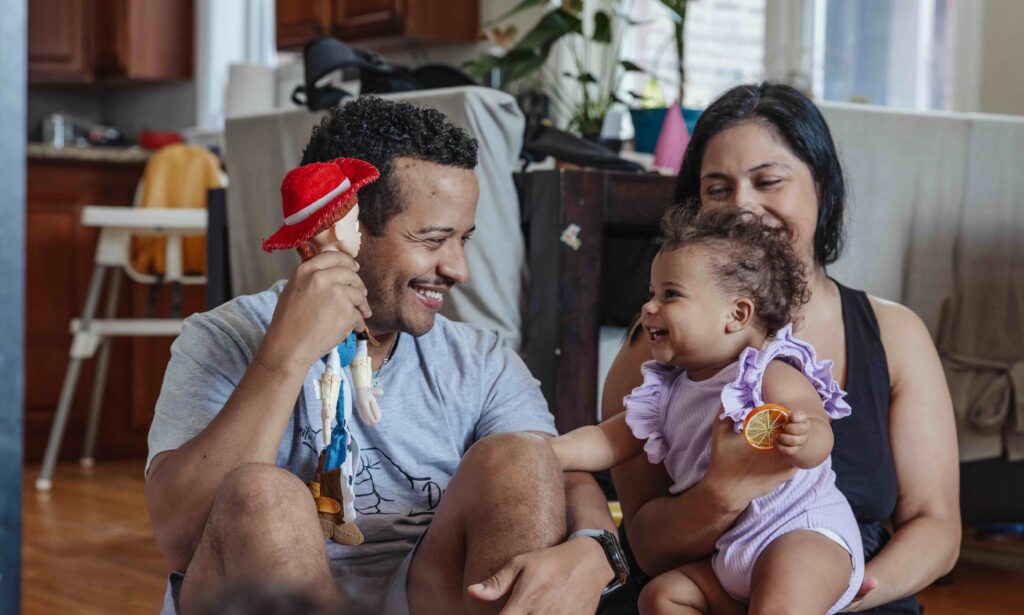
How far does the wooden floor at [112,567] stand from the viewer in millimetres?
2570

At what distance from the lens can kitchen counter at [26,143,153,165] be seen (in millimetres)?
4602

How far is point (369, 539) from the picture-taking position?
1.46 meters

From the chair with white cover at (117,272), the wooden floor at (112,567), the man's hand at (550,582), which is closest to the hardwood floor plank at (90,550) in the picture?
the wooden floor at (112,567)

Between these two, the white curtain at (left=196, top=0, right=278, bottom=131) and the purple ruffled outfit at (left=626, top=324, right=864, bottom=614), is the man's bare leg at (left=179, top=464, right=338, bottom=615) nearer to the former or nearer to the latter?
the purple ruffled outfit at (left=626, top=324, right=864, bottom=614)

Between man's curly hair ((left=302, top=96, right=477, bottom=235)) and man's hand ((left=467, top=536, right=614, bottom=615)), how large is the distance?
1.38ft

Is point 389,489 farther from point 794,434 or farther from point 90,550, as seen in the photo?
point 90,550

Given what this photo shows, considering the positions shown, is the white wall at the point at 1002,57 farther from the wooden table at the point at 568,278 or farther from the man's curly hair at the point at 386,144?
the man's curly hair at the point at 386,144

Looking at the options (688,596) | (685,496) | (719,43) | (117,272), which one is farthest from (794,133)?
(117,272)

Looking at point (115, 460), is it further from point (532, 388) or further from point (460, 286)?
point (532, 388)

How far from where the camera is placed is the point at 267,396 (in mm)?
1263

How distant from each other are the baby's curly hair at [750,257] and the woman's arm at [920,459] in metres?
0.20

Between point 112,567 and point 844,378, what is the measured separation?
1.91 metres

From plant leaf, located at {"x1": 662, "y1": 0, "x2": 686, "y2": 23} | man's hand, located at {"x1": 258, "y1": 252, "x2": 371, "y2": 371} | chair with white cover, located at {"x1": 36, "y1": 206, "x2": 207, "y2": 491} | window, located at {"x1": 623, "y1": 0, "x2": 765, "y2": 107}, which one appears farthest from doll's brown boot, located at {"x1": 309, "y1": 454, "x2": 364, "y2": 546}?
window, located at {"x1": 623, "y1": 0, "x2": 765, "y2": 107}

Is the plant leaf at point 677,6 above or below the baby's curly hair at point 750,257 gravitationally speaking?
above
